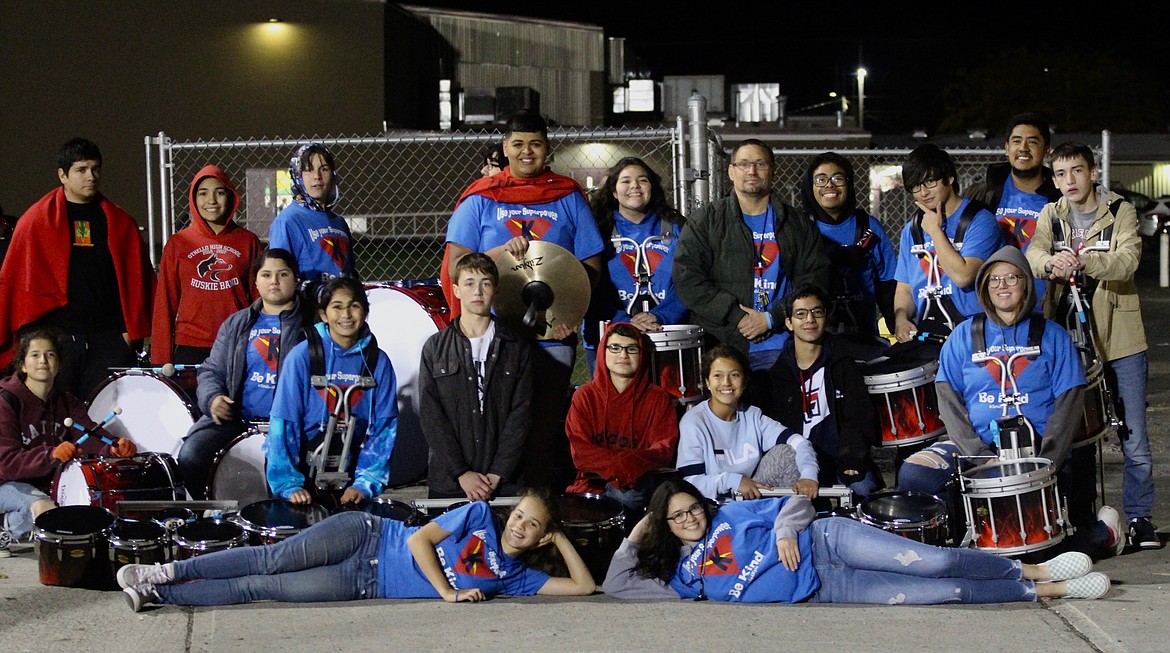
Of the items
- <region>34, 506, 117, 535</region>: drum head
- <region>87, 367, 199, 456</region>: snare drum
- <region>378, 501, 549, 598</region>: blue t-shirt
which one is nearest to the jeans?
<region>87, 367, 199, 456</region>: snare drum

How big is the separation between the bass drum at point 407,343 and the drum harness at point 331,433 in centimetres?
100

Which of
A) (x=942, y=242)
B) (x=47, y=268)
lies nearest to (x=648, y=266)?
(x=942, y=242)

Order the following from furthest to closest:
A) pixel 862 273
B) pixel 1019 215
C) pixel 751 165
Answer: pixel 862 273 < pixel 1019 215 < pixel 751 165

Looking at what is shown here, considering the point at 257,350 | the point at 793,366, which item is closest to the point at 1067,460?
the point at 793,366

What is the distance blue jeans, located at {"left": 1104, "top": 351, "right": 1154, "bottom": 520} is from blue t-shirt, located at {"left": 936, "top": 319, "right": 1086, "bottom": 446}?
623 mm

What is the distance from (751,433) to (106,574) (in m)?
2.96

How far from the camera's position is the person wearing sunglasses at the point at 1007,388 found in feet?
20.9

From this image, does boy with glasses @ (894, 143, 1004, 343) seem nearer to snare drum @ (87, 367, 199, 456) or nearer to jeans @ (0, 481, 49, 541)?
snare drum @ (87, 367, 199, 456)

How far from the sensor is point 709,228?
24.0 feet

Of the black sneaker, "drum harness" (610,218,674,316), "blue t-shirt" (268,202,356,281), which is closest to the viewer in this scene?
the black sneaker

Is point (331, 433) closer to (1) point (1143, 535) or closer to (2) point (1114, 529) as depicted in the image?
(2) point (1114, 529)

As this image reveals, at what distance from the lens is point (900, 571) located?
580cm

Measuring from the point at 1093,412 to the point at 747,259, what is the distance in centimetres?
184

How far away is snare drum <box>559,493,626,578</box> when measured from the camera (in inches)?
241
